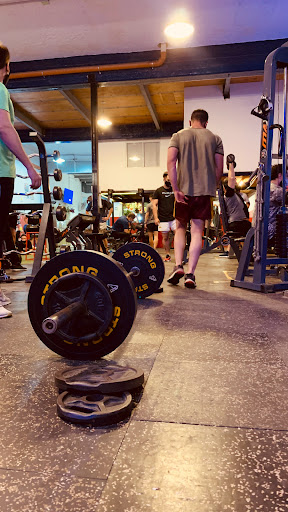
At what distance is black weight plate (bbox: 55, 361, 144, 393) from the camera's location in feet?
2.83

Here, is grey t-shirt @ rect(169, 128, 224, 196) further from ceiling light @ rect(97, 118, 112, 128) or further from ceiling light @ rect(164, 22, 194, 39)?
ceiling light @ rect(97, 118, 112, 128)

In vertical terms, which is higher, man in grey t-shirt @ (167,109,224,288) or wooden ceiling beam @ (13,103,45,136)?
wooden ceiling beam @ (13,103,45,136)

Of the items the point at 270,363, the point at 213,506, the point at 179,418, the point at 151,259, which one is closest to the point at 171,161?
the point at 151,259

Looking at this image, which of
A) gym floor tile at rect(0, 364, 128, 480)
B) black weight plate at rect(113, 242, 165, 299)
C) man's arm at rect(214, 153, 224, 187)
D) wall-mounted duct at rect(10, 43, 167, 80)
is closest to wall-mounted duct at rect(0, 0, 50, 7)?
wall-mounted duct at rect(10, 43, 167, 80)

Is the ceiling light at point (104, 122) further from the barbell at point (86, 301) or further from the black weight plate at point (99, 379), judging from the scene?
the black weight plate at point (99, 379)

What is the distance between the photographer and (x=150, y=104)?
7234 millimetres

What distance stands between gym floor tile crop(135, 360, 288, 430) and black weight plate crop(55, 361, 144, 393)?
6 cm

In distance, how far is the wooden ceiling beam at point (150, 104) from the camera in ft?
21.1

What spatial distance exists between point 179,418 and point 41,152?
2.97 metres

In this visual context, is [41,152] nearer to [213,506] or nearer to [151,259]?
[151,259]

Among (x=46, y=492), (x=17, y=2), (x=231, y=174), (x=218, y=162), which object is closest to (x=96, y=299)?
(x=46, y=492)

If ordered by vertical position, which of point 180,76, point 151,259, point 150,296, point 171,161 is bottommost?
point 150,296

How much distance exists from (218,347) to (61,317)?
0.65m

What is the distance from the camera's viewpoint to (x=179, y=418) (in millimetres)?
826
